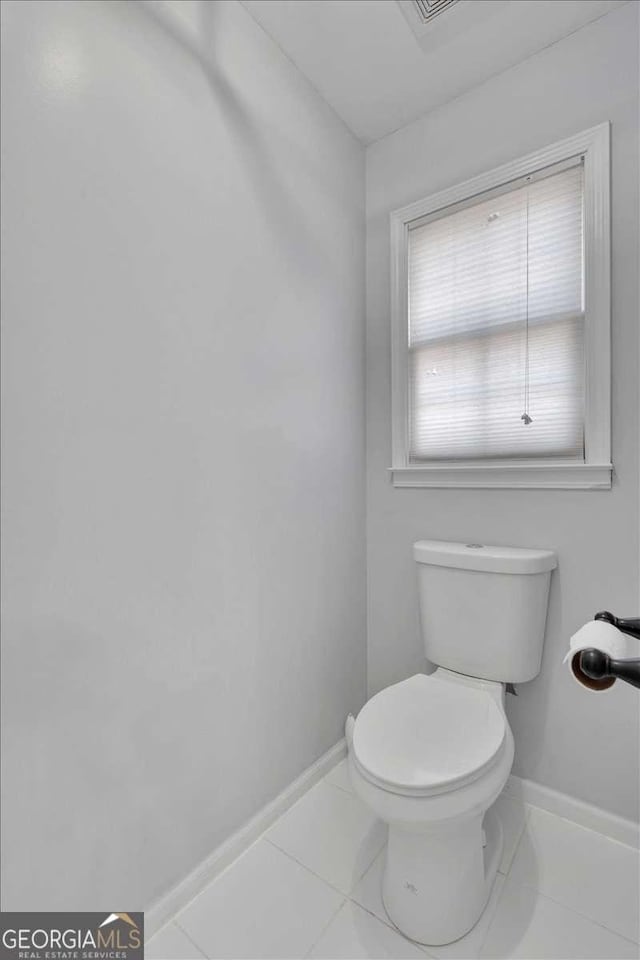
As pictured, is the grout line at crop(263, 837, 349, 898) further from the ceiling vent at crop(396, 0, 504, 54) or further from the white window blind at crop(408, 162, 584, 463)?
the ceiling vent at crop(396, 0, 504, 54)

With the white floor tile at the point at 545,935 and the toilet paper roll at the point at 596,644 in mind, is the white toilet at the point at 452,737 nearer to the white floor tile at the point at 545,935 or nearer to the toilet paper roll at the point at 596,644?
the white floor tile at the point at 545,935

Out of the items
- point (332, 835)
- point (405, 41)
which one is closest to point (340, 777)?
point (332, 835)

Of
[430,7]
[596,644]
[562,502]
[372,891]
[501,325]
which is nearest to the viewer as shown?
[596,644]

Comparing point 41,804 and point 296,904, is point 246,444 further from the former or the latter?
point 296,904

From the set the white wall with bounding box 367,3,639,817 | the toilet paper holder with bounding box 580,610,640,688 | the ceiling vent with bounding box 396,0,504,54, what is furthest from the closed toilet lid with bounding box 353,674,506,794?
the ceiling vent with bounding box 396,0,504,54

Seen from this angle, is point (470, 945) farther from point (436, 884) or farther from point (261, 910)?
point (261, 910)

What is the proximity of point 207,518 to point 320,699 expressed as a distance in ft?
2.80

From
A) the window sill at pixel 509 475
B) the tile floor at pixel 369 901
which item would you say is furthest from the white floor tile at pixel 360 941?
the window sill at pixel 509 475

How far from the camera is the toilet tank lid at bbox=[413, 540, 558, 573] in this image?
1368 mm

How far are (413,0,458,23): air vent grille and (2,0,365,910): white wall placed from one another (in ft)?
1.37

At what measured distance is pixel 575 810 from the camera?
4.59 feet

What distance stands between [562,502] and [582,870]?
3.35ft

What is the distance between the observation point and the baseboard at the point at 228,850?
1.09 meters

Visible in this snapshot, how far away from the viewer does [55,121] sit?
888mm
